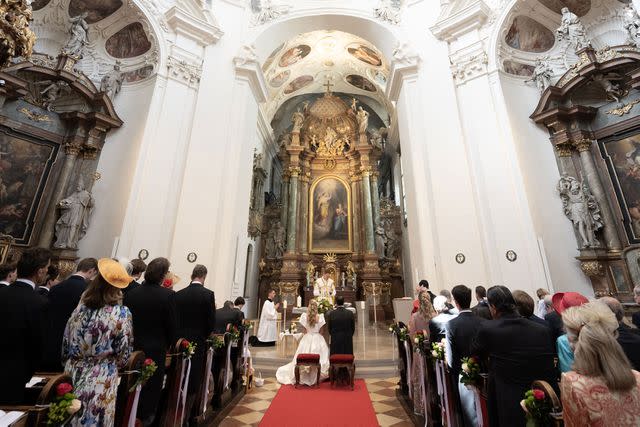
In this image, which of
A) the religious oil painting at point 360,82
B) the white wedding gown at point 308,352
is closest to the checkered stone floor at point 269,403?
the white wedding gown at point 308,352

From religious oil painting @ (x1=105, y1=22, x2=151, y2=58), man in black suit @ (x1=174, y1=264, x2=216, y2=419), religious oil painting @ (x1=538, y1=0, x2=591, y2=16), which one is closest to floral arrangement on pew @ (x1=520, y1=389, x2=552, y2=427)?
man in black suit @ (x1=174, y1=264, x2=216, y2=419)

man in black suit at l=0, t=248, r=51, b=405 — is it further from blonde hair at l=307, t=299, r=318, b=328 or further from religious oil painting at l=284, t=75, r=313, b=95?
religious oil painting at l=284, t=75, r=313, b=95

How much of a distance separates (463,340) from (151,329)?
252 centimetres

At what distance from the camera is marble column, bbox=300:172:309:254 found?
14078 millimetres

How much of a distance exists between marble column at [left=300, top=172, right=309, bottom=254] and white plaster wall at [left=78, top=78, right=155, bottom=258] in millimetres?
8041

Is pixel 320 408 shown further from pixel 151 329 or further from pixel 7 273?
pixel 7 273

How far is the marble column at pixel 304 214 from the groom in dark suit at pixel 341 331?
29.5ft

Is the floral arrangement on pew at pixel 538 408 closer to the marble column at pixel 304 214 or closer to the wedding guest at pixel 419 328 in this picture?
the wedding guest at pixel 419 328

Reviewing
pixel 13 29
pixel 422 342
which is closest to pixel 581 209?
pixel 422 342

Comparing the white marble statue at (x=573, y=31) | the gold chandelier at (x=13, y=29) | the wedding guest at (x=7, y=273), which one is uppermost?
the white marble statue at (x=573, y=31)

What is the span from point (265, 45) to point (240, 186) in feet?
16.5

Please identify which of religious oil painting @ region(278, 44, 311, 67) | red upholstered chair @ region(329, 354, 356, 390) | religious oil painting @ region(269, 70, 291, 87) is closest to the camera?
red upholstered chair @ region(329, 354, 356, 390)

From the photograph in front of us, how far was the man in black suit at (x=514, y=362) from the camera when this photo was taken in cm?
179

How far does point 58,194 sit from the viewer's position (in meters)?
7.34
